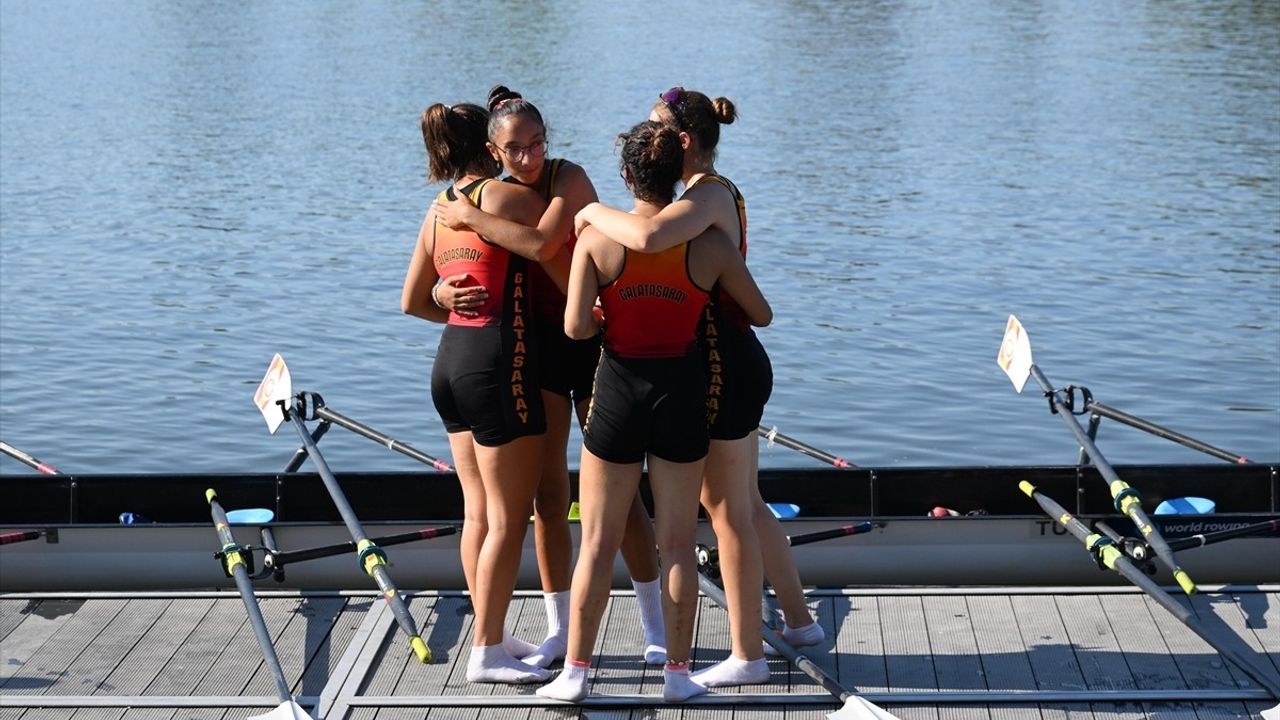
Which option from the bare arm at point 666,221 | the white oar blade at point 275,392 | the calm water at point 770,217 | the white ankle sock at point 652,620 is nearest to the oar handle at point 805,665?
the white ankle sock at point 652,620

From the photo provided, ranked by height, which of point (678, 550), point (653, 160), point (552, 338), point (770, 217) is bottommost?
point (770, 217)

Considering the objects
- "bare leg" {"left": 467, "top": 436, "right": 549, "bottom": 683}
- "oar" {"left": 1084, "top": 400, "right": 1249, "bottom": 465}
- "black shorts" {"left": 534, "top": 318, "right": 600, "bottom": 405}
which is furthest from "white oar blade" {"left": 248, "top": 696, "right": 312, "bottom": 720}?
"oar" {"left": 1084, "top": 400, "right": 1249, "bottom": 465}

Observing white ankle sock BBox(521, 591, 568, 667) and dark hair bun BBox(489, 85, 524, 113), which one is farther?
white ankle sock BBox(521, 591, 568, 667)

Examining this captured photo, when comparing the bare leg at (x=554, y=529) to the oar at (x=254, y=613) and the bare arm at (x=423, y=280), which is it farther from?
the oar at (x=254, y=613)

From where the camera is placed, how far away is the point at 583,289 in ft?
13.9

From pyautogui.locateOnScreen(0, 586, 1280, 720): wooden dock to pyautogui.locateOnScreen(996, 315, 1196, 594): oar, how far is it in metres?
0.19

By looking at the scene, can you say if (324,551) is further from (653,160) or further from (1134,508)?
(1134,508)

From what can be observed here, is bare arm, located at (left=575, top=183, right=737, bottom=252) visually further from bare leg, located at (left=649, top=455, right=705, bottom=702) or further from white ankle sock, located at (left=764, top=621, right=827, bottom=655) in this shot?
white ankle sock, located at (left=764, top=621, right=827, bottom=655)

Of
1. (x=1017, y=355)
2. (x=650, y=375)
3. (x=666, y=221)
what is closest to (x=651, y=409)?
(x=650, y=375)

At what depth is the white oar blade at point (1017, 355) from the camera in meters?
7.17

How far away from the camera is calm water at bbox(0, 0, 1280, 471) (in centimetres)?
1174

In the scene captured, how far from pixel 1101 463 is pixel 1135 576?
0.87 m

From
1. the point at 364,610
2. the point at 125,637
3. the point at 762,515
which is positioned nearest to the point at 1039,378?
the point at 762,515

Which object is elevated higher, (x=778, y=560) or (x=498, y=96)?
(x=498, y=96)
